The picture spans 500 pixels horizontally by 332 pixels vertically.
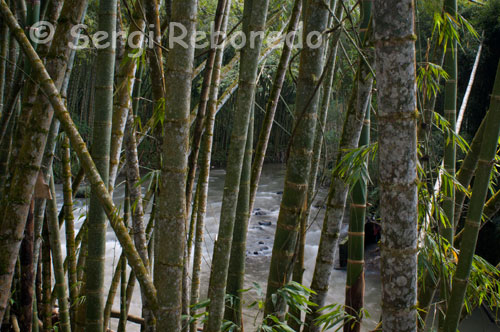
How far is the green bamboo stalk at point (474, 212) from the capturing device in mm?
1113

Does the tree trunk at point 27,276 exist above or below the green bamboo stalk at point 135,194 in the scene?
below

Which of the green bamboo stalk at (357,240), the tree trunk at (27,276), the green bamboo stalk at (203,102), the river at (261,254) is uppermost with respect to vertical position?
the green bamboo stalk at (203,102)

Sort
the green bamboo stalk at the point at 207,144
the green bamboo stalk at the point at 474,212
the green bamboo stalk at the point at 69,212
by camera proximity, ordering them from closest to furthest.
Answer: the green bamboo stalk at the point at 474,212 → the green bamboo stalk at the point at 207,144 → the green bamboo stalk at the point at 69,212

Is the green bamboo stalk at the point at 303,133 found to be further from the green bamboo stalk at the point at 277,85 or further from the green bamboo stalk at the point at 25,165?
the green bamboo stalk at the point at 25,165

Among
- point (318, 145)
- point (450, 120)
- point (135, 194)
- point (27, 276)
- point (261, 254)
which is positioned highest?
point (450, 120)

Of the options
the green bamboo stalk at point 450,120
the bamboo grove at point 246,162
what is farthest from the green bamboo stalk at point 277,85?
the green bamboo stalk at point 450,120

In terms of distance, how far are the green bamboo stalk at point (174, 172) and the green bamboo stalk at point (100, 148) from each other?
0.28 meters

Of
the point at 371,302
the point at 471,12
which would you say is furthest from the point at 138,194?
the point at 471,12

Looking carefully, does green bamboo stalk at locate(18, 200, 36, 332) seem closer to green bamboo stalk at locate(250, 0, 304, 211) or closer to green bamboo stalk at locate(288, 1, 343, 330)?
green bamboo stalk at locate(250, 0, 304, 211)

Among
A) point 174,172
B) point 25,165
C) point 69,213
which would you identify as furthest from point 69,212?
point 174,172

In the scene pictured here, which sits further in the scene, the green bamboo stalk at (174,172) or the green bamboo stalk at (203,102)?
the green bamboo stalk at (203,102)

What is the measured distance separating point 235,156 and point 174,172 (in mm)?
314

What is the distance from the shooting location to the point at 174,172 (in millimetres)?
958

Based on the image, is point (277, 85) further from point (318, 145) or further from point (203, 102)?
point (318, 145)
